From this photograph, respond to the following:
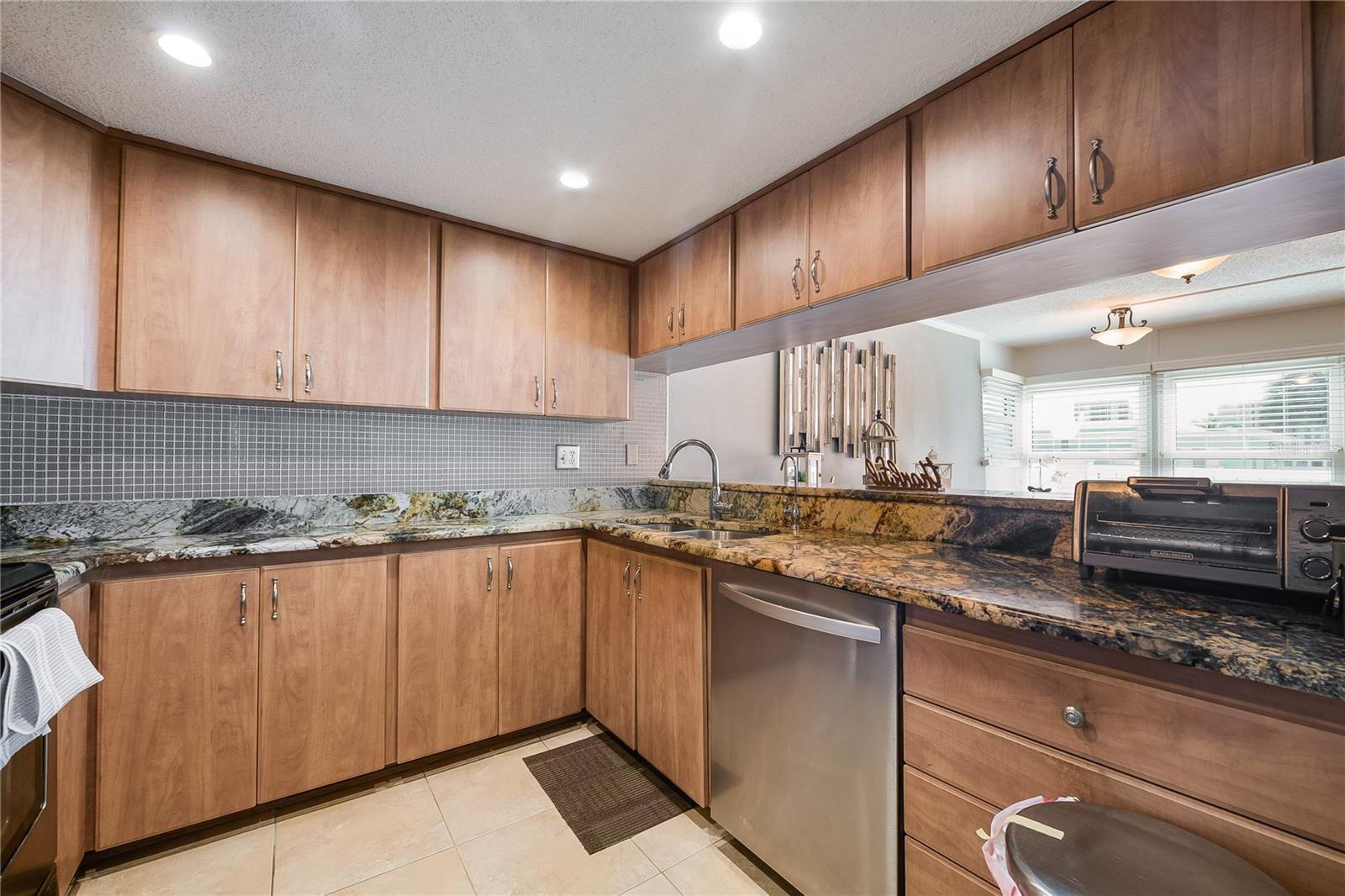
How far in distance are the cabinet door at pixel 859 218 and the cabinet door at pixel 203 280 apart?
197 centimetres

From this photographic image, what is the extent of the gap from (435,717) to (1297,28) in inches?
117

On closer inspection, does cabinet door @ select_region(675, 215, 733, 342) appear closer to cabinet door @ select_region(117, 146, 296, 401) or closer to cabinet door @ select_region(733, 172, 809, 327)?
cabinet door @ select_region(733, 172, 809, 327)

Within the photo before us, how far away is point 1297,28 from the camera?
3.25 ft

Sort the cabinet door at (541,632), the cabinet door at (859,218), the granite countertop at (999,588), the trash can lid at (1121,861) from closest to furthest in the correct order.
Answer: the trash can lid at (1121,861)
the granite countertop at (999,588)
the cabinet door at (859,218)
the cabinet door at (541,632)

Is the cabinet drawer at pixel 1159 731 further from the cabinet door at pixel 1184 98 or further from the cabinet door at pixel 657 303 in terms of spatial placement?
the cabinet door at pixel 657 303

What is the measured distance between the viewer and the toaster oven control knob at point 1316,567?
35.0 inches

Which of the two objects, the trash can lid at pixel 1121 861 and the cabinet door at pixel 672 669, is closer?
the trash can lid at pixel 1121 861

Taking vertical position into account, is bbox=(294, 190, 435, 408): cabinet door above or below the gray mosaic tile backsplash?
above

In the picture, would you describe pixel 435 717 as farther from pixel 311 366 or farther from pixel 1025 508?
pixel 1025 508

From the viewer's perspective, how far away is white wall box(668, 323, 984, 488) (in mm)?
3402

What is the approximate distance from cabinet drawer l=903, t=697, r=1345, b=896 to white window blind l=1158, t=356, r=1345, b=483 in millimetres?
4652

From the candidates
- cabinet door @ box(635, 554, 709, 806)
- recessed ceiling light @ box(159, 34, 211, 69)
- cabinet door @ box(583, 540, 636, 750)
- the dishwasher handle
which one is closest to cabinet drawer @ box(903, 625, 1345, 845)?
the dishwasher handle

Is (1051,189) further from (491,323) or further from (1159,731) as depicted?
(491,323)

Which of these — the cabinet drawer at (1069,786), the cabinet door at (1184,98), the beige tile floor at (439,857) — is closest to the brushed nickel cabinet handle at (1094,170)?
the cabinet door at (1184,98)
